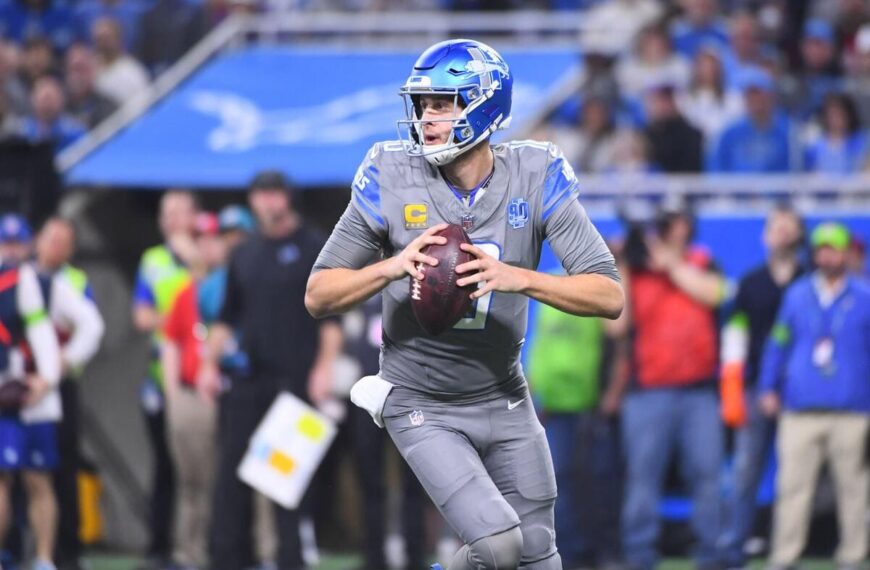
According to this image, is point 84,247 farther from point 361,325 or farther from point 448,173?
point 448,173

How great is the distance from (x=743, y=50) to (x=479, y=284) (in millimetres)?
7932

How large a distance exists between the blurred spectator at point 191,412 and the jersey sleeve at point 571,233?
4.64 metres

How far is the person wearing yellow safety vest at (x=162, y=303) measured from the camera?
10078mm

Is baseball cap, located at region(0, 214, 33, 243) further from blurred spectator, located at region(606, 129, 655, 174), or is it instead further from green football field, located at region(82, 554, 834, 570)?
blurred spectator, located at region(606, 129, 655, 174)

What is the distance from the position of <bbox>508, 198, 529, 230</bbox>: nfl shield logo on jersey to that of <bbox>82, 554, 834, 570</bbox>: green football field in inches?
198

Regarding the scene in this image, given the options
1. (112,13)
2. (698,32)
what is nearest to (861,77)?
(698,32)

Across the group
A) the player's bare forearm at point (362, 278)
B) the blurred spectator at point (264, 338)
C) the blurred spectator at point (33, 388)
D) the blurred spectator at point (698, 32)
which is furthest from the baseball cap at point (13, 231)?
the blurred spectator at point (698, 32)

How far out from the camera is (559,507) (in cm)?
975

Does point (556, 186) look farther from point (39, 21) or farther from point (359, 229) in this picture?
point (39, 21)

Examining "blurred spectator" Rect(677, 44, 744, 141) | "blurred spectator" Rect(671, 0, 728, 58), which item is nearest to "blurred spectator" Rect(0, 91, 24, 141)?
"blurred spectator" Rect(677, 44, 744, 141)

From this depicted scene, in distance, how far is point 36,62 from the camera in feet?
45.3

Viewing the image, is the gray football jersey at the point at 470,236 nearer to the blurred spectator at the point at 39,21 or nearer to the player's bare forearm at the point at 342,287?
the player's bare forearm at the point at 342,287

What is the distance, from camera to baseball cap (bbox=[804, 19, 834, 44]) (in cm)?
1268

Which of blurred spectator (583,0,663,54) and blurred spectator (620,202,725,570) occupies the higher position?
blurred spectator (583,0,663,54)
